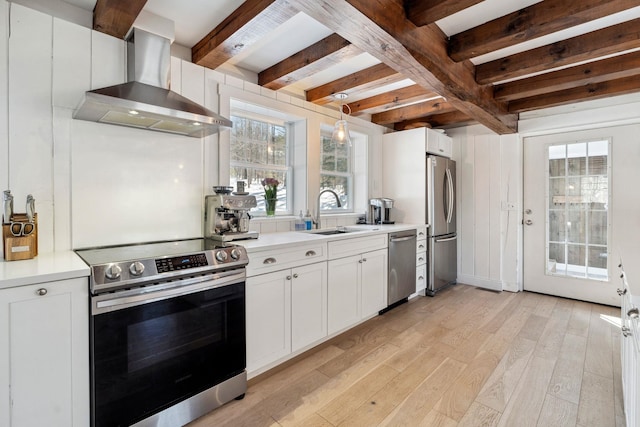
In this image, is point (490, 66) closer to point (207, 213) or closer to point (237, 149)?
point (237, 149)

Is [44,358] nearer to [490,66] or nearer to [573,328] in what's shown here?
[490,66]

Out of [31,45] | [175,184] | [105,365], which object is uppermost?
[31,45]

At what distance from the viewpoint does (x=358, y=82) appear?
Answer: 9.43ft

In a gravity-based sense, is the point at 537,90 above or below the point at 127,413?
above

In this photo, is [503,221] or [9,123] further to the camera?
[503,221]

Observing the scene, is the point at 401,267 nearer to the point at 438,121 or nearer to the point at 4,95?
the point at 438,121

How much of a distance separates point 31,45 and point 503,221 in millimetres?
4846

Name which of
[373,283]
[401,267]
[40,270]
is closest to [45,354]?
[40,270]

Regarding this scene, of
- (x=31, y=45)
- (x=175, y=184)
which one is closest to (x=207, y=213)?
(x=175, y=184)

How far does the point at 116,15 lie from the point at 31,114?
735 mm

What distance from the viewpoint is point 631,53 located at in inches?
96.8

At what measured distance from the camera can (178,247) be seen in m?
1.93

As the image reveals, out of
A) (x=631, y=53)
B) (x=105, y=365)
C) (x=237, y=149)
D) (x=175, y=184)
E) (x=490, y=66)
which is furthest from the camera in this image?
(x=237, y=149)

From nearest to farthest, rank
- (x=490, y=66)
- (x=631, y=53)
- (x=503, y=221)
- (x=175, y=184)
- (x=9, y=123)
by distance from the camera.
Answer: (x=9, y=123), (x=175, y=184), (x=631, y=53), (x=490, y=66), (x=503, y=221)
